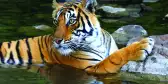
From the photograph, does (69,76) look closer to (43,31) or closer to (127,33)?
(127,33)

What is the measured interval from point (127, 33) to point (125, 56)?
2.90 metres

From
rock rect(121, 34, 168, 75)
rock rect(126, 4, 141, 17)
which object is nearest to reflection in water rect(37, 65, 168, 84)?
rock rect(121, 34, 168, 75)

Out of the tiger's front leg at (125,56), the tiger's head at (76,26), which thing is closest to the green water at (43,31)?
the tiger's front leg at (125,56)

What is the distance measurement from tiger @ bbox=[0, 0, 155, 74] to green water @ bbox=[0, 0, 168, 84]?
170mm

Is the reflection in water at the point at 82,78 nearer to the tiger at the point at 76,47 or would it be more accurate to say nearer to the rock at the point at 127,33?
the tiger at the point at 76,47

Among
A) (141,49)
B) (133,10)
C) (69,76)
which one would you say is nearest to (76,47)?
(69,76)

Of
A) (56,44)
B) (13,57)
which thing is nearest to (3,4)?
(13,57)

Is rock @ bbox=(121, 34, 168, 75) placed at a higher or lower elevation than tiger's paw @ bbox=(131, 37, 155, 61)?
lower

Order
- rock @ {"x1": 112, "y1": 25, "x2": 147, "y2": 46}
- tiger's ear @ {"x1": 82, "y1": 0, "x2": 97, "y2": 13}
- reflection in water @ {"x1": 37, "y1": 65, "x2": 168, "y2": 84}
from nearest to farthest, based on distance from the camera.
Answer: reflection in water @ {"x1": 37, "y1": 65, "x2": 168, "y2": 84}, tiger's ear @ {"x1": 82, "y1": 0, "x2": 97, "y2": 13}, rock @ {"x1": 112, "y1": 25, "x2": 147, "y2": 46}

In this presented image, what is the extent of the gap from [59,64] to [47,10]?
535 cm

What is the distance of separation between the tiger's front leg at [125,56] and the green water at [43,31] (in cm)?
15

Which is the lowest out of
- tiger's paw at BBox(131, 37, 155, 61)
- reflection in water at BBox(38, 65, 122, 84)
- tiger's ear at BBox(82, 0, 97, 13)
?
reflection in water at BBox(38, 65, 122, 84)

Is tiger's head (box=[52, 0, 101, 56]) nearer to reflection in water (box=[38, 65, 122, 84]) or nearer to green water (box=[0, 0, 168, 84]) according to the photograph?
reflection in water (box=[38, 65, 122, 84])

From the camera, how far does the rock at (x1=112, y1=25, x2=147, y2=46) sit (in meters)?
9.99
